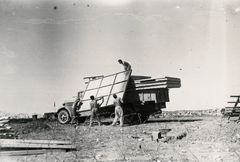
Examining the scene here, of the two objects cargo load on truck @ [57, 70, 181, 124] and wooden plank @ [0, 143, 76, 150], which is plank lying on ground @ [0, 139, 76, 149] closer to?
wooden plank @ [0, 143, 76, 150]

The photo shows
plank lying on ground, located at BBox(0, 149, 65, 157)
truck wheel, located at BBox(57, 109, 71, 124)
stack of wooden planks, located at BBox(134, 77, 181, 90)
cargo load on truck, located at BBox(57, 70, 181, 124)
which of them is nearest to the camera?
plank lying on ground, located at BBox(0, 149, 65, 157)

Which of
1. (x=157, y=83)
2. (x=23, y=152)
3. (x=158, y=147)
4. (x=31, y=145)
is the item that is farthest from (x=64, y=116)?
(x=158, y=147)

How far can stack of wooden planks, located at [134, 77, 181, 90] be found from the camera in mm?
16953

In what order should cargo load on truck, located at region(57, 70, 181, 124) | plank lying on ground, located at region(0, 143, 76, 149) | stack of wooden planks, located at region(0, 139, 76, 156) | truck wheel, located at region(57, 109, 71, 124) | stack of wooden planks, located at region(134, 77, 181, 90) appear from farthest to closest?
truck wheel, located at region(57, 109, 71, 124), cargo load on truck, located at region(57, 70, 181, 124), stack of wooden planks, located at region(134, 77, 181, 90), plank lying on ground, located at region(0, 143, 76, 149), stack of wooden planks, located at region(0, 139, 76, 156)

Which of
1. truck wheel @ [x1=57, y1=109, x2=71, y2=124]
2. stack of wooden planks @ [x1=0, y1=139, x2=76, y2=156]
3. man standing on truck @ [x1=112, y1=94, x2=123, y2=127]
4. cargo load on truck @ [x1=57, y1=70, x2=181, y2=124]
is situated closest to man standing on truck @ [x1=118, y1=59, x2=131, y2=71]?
cargo load on truck @ [x1=57, y1=70, x2=181, y2=124]

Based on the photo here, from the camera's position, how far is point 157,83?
17.1 m

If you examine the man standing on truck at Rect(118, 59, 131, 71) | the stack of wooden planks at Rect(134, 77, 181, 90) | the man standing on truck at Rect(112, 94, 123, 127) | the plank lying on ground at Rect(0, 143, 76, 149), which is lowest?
the plank lying on ground at Rect(0, 143, 76, 149)

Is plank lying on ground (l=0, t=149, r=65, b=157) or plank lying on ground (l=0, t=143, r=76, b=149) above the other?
plank lying on ground (l=0, t=143, r=76, b=149)

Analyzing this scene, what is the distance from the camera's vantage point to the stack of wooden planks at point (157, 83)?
1695 cm

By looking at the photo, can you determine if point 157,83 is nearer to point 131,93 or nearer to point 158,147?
point 131,93

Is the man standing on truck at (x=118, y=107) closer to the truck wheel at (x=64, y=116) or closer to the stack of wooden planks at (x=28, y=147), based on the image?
the truck wheel at (x=64, y=116)

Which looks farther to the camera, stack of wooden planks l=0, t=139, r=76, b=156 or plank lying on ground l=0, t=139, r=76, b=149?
plank lying on ground l=0, t=139, r=76, b=149

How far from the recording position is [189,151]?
9.48 metres

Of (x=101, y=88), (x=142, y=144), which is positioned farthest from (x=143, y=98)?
(x=142, y=144)
